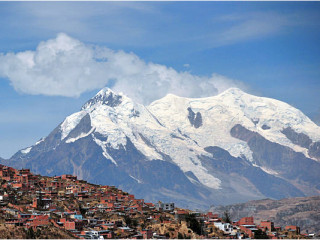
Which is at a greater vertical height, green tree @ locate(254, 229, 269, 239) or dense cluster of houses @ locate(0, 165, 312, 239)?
dense cluster of houses @ locate(0, 165, 312, 239)

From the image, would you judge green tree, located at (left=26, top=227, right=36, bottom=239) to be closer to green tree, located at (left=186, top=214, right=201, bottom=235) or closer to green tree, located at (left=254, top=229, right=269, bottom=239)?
green tree, located at (left=186, top=214, right=201, bottom=235)

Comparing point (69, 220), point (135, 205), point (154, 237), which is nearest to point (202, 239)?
point (154, 237)

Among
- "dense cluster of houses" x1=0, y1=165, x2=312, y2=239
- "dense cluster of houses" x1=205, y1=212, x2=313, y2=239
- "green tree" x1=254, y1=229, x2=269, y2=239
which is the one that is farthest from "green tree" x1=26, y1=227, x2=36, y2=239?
"green tree" x1=254, y1=229, x2=269, y2=239

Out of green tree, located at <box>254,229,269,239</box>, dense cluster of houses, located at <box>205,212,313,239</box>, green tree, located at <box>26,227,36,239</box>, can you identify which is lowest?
green tree, located at <box>26,227,36,239</box>

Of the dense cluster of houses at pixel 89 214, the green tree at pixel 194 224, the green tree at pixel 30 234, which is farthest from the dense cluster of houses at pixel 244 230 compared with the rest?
the green tree at pixel 30 234

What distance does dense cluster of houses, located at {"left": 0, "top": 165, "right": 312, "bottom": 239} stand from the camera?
5886 inches

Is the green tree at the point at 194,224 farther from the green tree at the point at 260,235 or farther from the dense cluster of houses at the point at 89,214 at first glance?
the green tree at the point at 260,235

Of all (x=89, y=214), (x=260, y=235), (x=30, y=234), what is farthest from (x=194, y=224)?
(x=30, y=234)

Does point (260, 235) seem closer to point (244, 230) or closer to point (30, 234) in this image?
point (244, 230)

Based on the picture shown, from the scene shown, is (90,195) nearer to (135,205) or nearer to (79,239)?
(135,205)

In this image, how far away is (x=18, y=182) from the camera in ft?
623

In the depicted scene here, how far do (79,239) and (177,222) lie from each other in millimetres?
33888

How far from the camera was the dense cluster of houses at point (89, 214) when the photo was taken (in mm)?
149500

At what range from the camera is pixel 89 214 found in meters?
171
